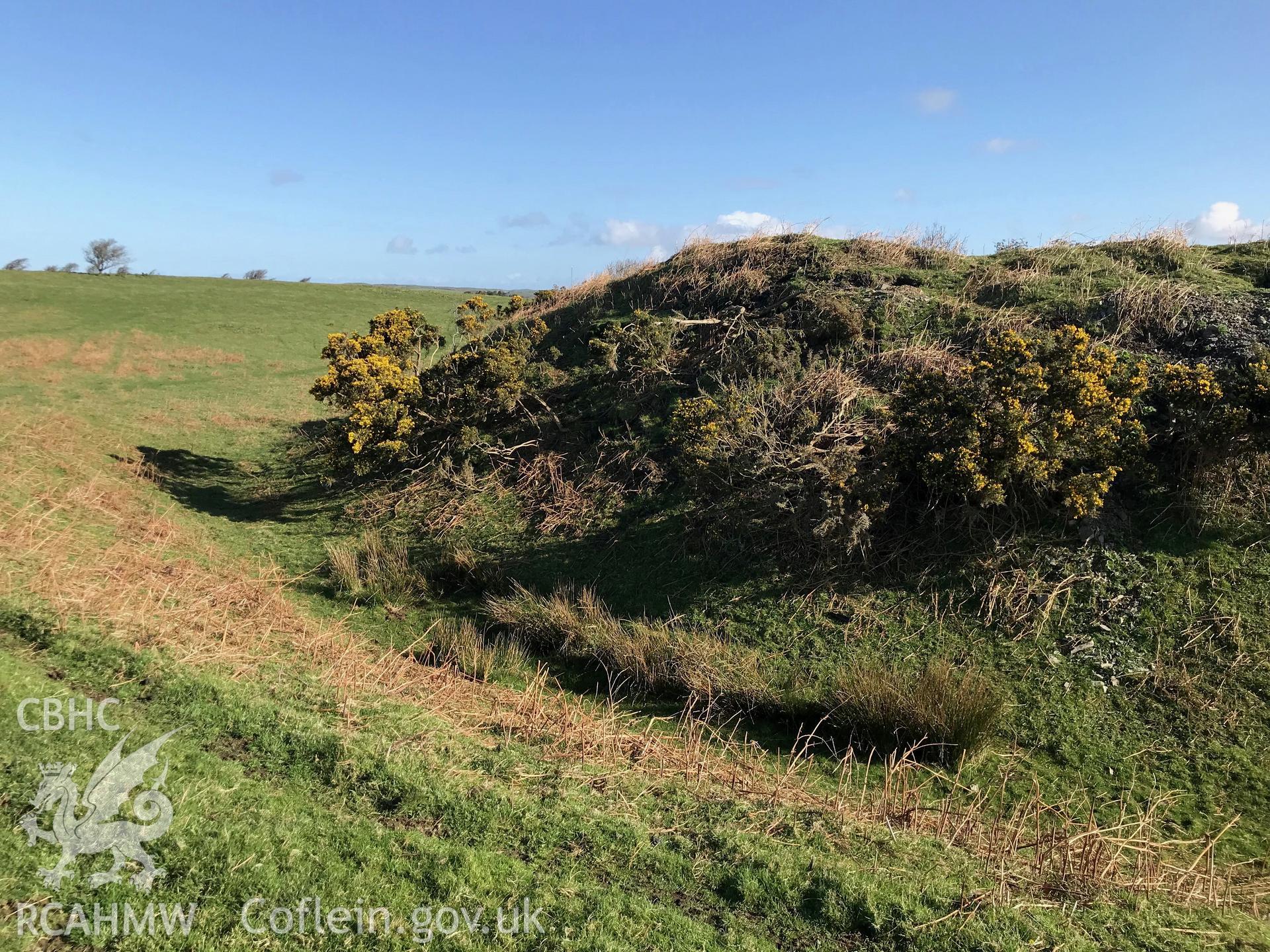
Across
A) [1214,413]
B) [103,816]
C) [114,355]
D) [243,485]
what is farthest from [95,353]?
[1214,413]

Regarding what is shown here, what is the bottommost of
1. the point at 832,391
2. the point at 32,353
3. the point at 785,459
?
the point at 785,459

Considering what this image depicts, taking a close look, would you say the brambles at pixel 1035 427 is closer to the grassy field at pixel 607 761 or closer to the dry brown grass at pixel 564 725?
the grassy field at pixel 607 761

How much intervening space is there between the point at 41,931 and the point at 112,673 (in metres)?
3.24

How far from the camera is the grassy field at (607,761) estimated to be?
4.12 metres

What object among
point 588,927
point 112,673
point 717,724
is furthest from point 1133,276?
point 112,673

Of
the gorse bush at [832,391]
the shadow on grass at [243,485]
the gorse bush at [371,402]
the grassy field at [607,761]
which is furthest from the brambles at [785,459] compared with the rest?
the shadow on grass at [243,485]

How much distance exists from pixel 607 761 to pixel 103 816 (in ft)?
12.0

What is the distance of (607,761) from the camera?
614cm

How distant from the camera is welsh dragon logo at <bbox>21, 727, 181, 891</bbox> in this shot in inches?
154

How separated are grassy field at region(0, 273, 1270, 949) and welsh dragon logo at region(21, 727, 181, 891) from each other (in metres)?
0.09

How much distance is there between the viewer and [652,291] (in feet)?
61.8

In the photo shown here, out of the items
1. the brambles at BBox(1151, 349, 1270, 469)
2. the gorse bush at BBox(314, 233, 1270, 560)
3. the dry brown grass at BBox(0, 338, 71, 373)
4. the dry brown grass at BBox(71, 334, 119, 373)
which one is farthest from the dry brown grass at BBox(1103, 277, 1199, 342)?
the dry brown grass at BBox(0, 338, 71, 373)

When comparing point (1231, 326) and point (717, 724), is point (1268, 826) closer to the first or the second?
point (717, 724)

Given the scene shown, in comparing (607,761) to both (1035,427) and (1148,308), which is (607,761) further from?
(1148,308)
